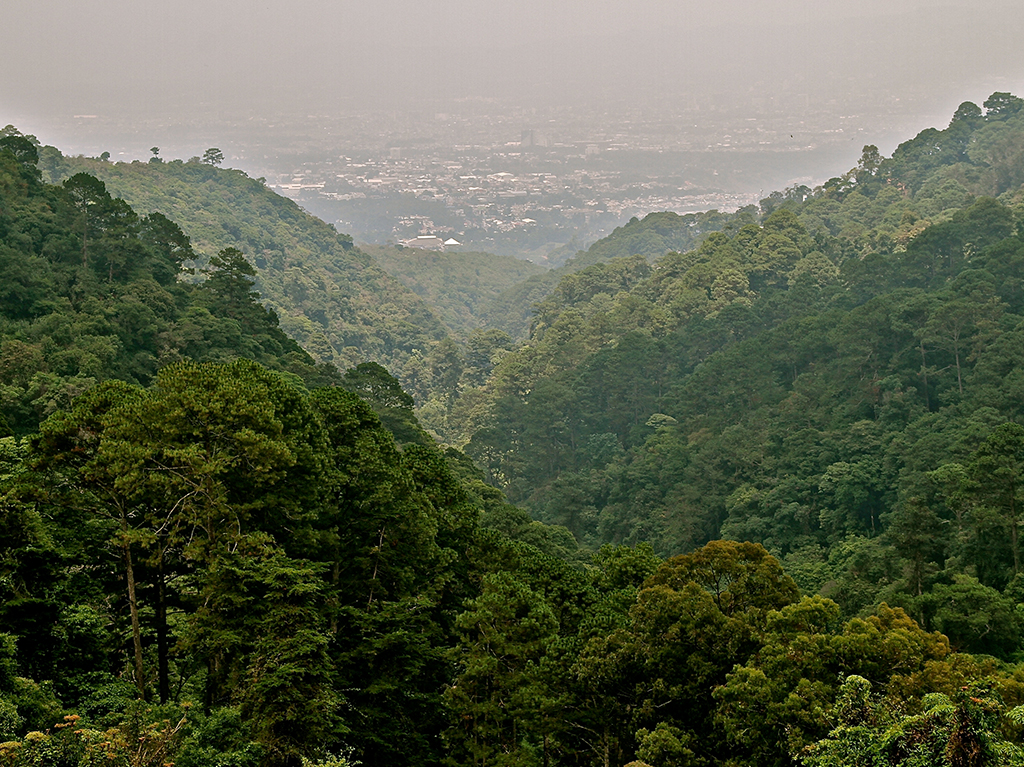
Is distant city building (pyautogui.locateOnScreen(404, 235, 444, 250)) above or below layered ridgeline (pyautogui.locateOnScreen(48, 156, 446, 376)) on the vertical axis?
above

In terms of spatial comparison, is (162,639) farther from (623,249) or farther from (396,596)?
(623,249)

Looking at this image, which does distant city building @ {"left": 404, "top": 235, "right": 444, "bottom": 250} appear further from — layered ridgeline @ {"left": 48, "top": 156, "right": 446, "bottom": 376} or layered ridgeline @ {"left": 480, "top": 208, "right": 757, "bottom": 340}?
layered ridgeline @ {"left": 48, "top": 156, "right": 446, "bottom": 376}

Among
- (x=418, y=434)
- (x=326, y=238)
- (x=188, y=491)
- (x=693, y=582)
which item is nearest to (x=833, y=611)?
(x=693, y=582)

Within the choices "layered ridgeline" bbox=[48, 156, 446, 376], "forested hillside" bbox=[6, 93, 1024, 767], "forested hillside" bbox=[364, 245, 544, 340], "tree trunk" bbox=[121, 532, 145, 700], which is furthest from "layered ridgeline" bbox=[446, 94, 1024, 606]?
"forested hillside" bbox=[364, 245, 544, 340]

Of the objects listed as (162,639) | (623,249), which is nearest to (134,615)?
(162,639)

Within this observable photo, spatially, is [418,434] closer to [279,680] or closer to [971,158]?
[279,680]

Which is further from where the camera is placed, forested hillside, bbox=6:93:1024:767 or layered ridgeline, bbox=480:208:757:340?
layered ridgeline, bbox=480:208:757:340
